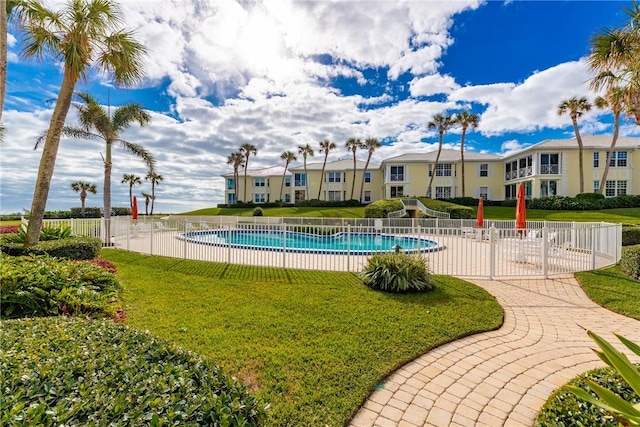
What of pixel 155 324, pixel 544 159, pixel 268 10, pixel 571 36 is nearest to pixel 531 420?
pixel 155 324

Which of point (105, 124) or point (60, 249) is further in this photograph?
point (105, 124)

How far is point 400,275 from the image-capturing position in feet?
22.9

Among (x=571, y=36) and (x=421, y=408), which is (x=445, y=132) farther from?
(x=421, y=408)

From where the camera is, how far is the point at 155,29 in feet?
31.8

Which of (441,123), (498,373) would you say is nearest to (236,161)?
(441,123)

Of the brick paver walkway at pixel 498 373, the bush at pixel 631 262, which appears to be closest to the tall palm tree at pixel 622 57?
the bush at pixel 631 262

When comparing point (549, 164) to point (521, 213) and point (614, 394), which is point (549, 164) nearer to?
point (521, 213)

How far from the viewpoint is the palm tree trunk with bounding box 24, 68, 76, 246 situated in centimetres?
905

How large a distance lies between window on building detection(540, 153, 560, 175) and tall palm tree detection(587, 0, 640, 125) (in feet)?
91.7

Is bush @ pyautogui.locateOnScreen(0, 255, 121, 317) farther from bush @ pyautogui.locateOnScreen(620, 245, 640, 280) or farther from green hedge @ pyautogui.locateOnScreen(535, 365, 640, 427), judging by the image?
bush @ pyautogui.locateOnScreen(620, 245, 640, 280)

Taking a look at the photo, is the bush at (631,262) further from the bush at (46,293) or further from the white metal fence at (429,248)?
the bush at (46,293)

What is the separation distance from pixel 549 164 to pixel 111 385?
1636 inches

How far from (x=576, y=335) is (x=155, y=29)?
44.7 feet

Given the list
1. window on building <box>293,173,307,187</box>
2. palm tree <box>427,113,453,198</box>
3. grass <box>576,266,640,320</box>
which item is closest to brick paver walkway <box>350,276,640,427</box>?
grass <box>576,266,640,320</box>
